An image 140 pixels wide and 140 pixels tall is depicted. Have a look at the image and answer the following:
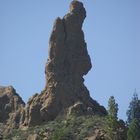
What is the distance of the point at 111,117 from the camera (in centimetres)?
19788

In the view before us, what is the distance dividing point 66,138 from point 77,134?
314cm

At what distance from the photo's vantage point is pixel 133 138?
193 metres

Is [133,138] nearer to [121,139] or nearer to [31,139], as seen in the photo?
[121,139]

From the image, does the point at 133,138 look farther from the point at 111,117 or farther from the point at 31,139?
the point at 31,139

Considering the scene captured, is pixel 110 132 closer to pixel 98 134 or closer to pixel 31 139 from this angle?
pixel 98 134

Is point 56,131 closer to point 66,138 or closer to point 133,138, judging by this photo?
point 66,138

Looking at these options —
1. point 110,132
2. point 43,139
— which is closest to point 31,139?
point 43,139

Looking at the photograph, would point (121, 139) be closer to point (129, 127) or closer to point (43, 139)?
point (129, 127)

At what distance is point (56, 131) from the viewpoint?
647 feet

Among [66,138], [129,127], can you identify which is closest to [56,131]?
[66,138]

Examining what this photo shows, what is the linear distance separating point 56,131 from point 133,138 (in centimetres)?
1579

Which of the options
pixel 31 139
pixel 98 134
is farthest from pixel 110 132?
pixel 31 139

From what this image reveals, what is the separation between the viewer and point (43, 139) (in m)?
197

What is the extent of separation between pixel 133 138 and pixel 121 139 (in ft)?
17.5
